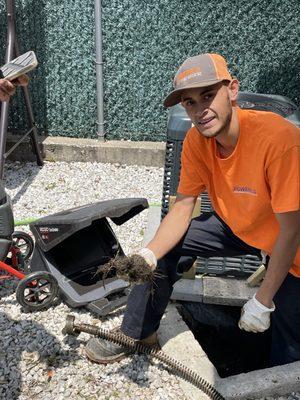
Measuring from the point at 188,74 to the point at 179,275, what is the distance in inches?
46.7

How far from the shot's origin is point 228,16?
509 centimetres

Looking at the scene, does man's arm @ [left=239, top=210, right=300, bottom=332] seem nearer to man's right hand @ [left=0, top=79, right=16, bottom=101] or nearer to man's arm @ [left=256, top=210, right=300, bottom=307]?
man's arm @ [left=256, top=210, right=300, bottom=307]

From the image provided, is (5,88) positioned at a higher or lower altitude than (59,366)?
higher

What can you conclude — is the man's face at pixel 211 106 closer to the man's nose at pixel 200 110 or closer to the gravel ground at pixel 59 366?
the man's nose at pixel 200 110

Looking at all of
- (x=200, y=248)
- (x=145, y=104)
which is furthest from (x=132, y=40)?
(x=200, y=248)

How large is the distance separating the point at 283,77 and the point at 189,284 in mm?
3359

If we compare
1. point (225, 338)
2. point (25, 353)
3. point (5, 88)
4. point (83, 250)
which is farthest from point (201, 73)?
point (225, 338)

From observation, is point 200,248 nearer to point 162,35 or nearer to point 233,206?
point 233,206

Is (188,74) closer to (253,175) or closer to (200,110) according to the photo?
(200,110)

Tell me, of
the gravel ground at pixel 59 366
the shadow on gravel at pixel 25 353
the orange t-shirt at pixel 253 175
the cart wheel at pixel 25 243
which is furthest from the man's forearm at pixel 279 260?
the cart wheel at pixel 25 243

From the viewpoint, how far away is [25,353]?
8.53 ft

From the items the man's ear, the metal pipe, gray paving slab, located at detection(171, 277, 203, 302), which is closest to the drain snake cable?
gray paving slab, located at detection(171, 277, 203, 302)

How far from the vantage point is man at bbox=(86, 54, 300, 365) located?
1929 millimetres

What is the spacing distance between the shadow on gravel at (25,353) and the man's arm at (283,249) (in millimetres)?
1302
